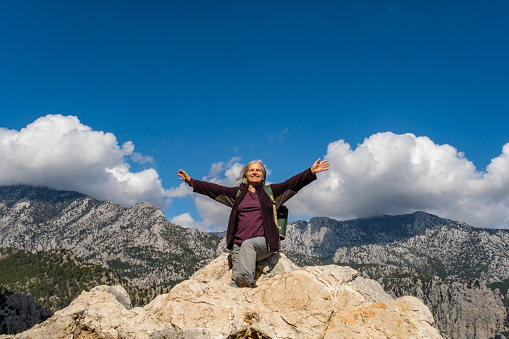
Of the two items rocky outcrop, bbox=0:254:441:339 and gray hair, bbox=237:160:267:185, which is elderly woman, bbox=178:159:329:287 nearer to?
gray hair, bbox=237:160:267:185

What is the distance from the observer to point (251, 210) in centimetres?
991

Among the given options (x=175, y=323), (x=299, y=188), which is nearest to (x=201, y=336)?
(x=175, y=323)

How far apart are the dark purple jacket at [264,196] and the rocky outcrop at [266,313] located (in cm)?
151

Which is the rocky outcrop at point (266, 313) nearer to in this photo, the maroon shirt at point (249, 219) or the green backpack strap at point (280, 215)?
the maroon shirt at point (249, 219)

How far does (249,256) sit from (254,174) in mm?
2686

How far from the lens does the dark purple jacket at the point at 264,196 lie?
948 cm

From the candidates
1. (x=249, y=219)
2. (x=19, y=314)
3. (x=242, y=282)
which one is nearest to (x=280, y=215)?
(x=249, y=219)

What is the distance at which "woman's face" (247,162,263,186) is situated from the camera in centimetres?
1048

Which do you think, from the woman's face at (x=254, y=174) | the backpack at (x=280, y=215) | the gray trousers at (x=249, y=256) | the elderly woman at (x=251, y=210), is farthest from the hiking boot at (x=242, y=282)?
the woman's face at (x=254, y=174)

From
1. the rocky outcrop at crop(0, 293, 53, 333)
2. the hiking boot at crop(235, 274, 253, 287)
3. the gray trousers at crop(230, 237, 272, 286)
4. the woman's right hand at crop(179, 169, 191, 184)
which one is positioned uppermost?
the woman's right hand at crop(179, 169, 191, 184)

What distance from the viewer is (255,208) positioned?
9891mm

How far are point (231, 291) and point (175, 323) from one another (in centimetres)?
173

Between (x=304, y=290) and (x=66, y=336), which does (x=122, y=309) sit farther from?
(x=304, y=290)

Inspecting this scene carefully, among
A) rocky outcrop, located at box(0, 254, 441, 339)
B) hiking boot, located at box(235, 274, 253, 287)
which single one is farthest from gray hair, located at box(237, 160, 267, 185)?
rocky outcrop, located at box(0, 254, 441, 339)
